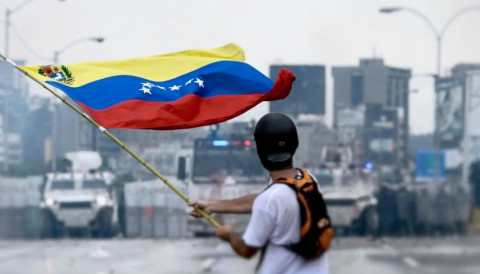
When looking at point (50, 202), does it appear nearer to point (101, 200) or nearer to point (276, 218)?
point (101, 200)

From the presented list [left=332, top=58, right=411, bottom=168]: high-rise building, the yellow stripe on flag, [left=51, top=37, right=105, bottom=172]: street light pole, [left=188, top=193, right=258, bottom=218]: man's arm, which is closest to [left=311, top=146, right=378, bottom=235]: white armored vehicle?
[left=332, top=58, right=411, bottom=168]: high-rise building

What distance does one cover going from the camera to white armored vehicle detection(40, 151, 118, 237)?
90.6 feet

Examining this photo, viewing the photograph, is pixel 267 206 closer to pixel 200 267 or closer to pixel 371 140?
pixel 200 267

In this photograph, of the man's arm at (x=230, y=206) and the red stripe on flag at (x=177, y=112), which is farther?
the red stripe on flag at (x=177, y=112)

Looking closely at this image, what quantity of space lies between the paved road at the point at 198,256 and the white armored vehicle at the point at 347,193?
1.37ft

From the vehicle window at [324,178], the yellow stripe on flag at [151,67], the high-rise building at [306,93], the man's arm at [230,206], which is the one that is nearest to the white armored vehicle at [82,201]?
the high-rise building at [306,93]

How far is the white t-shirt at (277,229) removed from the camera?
14.4 feet

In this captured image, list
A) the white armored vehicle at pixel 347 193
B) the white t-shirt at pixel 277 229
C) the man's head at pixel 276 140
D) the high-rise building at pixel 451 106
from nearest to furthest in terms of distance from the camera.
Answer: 1. the white t-shirt at pixel 277 229
2. the man's head at pixel 276 140
3. the white armored vehicle at pixel 347 193
4. the high-rise building at pixel 451 106

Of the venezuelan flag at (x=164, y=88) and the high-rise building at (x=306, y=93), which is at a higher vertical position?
the high-rise building at (x=306, y=93)

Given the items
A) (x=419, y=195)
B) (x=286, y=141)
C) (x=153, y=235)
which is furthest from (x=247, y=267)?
(x=286, y=141)

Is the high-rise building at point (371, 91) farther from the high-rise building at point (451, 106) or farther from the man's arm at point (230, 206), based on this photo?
the man's arm at point (230, 206)

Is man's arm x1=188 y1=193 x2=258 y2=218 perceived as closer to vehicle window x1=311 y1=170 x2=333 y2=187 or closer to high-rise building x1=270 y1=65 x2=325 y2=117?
high-rise building x1=270 y1=65 x2=325 y2=117

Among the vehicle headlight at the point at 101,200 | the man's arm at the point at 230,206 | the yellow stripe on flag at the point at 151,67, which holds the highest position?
the yellow stripe on flag at the point at 151,67

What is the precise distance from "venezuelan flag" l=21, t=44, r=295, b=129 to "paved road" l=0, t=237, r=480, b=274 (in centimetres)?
1185
